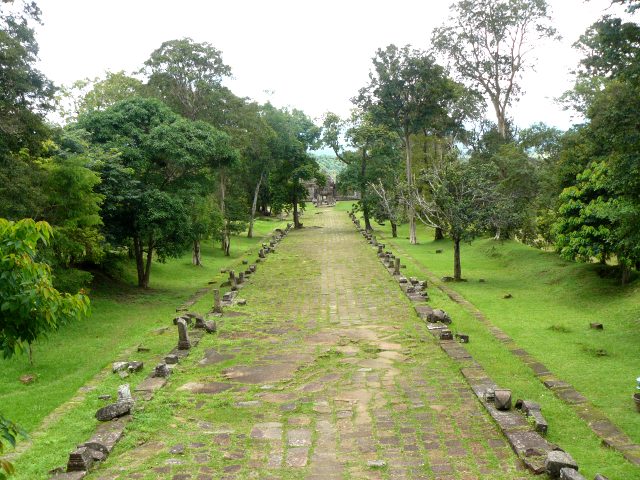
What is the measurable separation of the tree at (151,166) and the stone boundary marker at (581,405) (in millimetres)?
10058

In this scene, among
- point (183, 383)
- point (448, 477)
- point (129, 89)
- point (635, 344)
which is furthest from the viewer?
point (129, 89)

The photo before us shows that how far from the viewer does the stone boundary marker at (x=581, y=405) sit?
657cm

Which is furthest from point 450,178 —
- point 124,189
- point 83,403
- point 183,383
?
point 83,403

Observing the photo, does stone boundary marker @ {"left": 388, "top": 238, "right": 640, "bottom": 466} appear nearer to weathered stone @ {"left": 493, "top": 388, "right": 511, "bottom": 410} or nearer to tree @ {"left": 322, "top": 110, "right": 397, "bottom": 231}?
weathered stone @ {"left": 493, "top": 388, "right": 511, "bottom": 410}

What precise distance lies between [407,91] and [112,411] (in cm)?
2480

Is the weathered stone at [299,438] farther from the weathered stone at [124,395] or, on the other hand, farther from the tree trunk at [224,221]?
the tree trunk at [224,221]

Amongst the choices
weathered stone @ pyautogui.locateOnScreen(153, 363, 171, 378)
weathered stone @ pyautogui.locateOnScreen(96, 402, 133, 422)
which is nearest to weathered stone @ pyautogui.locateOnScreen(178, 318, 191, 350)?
weathered stone @ pyautogui.locateOnScreen(153, 363, 171, 378)

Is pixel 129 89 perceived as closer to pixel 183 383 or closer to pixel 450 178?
pixel 450 178

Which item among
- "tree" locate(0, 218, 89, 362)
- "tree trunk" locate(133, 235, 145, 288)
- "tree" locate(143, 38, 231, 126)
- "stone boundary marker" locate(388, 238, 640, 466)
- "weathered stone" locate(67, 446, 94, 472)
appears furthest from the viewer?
"tree" locate(143, 38, 231, 126)

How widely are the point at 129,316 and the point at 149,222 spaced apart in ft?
9.24

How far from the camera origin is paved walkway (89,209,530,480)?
6395mm

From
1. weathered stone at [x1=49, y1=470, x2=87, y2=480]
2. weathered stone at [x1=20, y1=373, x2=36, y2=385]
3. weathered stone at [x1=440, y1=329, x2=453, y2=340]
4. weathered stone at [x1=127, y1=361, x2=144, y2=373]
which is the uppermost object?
weathered stone at [x1=440, y1=329, x2=453, y2=340]

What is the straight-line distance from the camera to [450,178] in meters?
19.6

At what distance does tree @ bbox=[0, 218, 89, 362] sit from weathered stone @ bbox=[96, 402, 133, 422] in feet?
12.2
